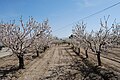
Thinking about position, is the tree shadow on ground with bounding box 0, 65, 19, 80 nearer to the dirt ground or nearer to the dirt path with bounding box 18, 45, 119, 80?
the dirt ground

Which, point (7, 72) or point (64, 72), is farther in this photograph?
point (7, 72)

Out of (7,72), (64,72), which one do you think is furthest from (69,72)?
(7,72)

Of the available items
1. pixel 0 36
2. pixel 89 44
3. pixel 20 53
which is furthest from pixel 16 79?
pixel 89 44

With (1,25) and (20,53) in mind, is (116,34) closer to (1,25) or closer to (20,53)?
(20,53)

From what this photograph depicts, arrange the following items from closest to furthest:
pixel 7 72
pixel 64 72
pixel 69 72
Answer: pixel 69 72 → pixel 64 72 → pixel 7 72

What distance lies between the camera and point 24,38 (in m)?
24.1

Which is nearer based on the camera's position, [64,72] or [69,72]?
[69,72]

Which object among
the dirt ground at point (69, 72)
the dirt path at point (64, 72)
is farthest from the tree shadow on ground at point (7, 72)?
the dirt path at point (64, 72)

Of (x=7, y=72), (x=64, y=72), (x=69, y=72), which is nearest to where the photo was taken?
(x=69, y=72)

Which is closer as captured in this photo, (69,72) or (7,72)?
(69,72)

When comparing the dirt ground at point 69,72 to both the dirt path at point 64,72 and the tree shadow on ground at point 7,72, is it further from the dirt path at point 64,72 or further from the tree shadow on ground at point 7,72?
the tree shadow on ground at point 7,72

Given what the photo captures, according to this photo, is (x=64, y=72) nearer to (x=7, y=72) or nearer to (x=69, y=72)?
(x=69, y=72)

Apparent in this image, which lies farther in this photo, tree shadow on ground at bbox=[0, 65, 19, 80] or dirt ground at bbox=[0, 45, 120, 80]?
tree shadow on ground at bbox=[0, 65, 19, 80]

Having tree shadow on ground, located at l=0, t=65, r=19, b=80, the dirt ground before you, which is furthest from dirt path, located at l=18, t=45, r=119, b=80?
tree shadow on ground, located at l=0, t=65, r=19, b=80
